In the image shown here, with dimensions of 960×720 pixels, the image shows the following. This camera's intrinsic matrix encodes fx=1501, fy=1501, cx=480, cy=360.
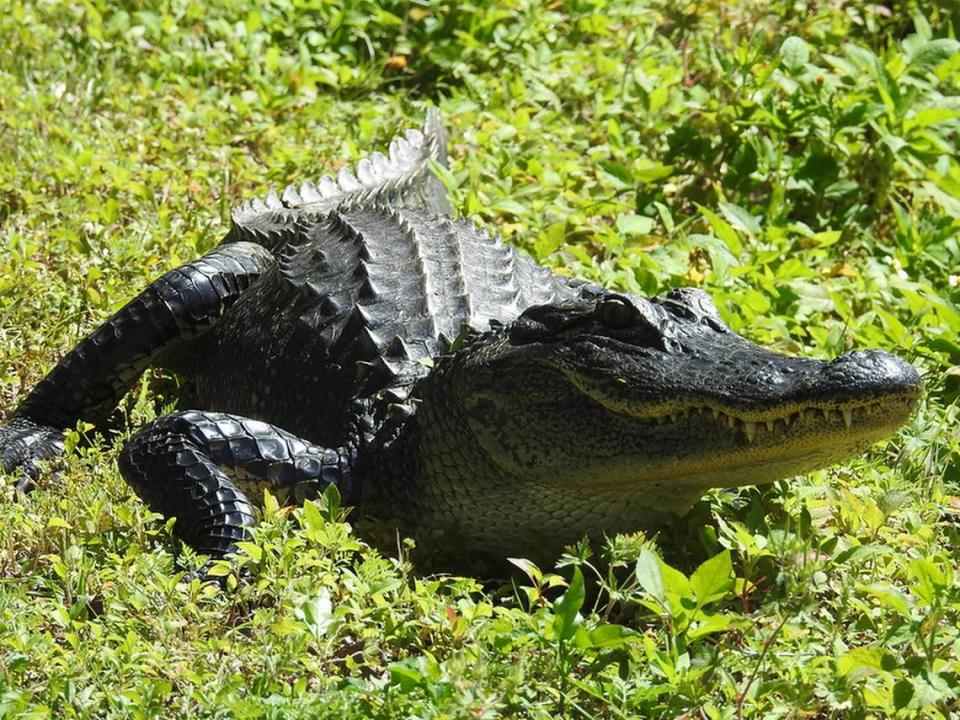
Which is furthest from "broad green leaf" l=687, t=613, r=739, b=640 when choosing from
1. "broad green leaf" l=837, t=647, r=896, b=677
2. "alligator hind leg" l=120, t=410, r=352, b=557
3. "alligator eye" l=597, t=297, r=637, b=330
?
"alligator hind leg" l=120, t=410, r=352, b=557

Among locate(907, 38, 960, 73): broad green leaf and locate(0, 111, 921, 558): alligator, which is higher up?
locate(907, 38, 960, 73): broad green leaf

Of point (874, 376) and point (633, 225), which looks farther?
point (633, 225)

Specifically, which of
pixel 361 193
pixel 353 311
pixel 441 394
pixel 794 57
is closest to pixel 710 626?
pixel 441 394

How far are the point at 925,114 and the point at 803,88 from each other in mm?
629

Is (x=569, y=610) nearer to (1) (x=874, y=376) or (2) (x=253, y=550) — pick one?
(2) (x=253, y=550)

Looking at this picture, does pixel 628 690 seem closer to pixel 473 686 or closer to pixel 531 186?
pixel 473 686

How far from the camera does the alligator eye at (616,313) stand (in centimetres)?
461

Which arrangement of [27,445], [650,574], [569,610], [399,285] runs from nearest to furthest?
[569,610] < [650,574] < [399,285] < [27,445]

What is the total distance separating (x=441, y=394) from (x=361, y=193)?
2.12 m

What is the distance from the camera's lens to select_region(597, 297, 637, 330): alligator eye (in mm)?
4605

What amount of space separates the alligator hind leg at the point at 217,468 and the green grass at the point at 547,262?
12cm

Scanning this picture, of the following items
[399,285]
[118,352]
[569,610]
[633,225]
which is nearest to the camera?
[569,610]

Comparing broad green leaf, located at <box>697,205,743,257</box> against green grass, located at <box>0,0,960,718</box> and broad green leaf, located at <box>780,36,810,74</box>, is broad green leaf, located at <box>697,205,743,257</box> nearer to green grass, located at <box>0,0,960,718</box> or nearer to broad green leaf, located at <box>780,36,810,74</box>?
green grass, located at <box>0,0,960,718</box>

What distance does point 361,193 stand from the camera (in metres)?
6.84
